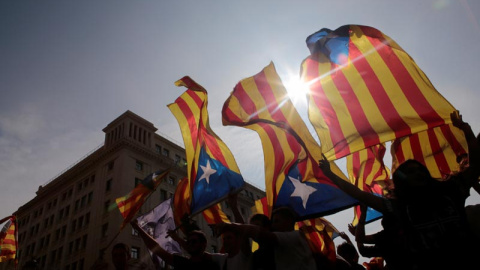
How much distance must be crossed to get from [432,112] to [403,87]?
0.52 meters

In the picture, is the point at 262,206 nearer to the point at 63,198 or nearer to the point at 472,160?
the point at 472,160

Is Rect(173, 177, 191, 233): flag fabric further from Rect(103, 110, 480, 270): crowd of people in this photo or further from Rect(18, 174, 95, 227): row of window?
Rect(18, 174, 95, 227): row of window

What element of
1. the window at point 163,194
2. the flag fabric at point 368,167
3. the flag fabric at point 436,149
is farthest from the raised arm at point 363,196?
the window at point 163,194

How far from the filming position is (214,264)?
11.6 feet

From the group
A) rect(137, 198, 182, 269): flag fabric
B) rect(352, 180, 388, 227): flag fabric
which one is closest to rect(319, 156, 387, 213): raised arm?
rect(352, 180, 388, 227): flag fabric

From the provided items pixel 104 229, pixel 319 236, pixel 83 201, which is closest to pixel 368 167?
pixel 319 236

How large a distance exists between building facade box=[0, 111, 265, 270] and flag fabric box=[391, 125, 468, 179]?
84.5ft

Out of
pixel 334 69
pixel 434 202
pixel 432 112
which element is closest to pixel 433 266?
pixel 434 202

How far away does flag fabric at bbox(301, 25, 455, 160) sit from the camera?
12.2 ft

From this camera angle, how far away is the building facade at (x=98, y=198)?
94.6 feet

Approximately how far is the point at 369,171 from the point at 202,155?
9.22ft

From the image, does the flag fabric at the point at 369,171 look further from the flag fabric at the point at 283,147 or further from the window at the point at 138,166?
the window at the point at 138,166

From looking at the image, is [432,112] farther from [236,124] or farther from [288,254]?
[236,124]

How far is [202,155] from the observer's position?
18.2ft
